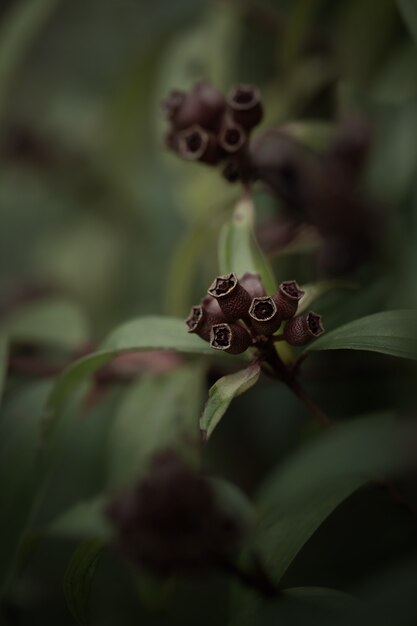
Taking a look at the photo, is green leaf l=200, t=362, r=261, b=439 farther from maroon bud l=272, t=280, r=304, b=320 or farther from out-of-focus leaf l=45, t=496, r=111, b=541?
out-of-focus leaf l=45, t=496, r=111, b=541

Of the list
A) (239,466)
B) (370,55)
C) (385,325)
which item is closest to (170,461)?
(385,325)

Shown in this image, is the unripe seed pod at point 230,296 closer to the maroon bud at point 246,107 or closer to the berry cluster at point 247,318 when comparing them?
the berry cluster at point 247,318

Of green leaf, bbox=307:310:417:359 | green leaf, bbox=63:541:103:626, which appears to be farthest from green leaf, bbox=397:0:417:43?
green leaf, bbox=63:541:103:626

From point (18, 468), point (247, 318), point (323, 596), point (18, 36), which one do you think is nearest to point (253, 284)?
point (247, 318)

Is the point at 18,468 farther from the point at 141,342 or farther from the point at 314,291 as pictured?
the point at 314,291

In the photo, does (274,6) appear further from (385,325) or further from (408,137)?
(385,325)
